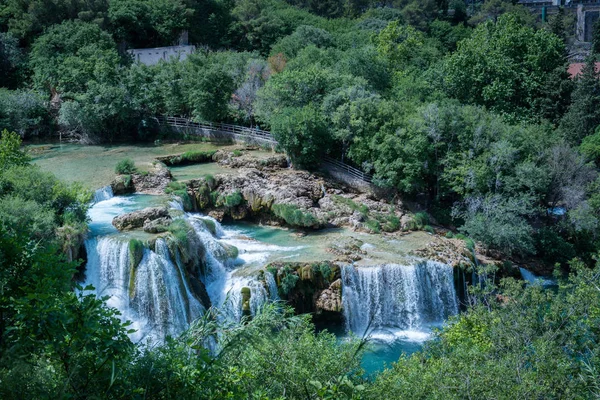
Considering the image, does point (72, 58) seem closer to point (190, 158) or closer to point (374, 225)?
point (190, 158)

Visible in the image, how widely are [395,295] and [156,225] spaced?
966cm

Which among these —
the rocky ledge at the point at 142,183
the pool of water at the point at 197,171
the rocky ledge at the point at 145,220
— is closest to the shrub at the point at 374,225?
the pool of water at the point at 197,171

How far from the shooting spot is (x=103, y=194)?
26781 millimetres

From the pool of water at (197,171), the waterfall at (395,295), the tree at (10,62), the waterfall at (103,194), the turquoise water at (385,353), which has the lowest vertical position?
the turquoise water at (385,353)

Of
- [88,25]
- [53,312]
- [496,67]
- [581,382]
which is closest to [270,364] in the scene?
[53,312]

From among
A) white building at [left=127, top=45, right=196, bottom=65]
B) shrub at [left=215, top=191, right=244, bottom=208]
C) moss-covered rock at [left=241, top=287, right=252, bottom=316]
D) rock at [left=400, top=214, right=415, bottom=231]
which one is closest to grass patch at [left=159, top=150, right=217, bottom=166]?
shrub at [left=215, top=191, right=244, bottom=208]

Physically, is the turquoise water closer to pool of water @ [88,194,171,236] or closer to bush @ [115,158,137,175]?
pool of water @ [88,194,171,236]

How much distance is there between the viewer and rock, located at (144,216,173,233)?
22297mm

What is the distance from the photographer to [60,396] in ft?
20.5

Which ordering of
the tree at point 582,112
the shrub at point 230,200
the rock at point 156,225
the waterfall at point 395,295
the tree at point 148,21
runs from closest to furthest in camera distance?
the rock at point 156,225
the waterfall at point 395,295
the shrub at point 230,200
the tree at point 582,112
the tree at point 148,21

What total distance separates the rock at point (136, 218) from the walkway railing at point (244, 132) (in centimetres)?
1133

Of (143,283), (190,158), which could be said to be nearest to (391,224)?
(143,283)

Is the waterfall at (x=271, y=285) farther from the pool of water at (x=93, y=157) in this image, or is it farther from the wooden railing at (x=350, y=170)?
the wooden railing at (x=350, y=170)

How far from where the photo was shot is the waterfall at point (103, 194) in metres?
26.4
